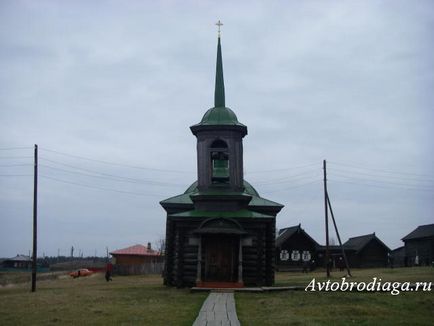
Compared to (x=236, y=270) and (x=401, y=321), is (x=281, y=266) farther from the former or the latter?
(x=401, y=321)

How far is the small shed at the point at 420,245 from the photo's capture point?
213 ft

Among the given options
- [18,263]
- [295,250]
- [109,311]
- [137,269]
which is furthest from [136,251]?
[109,311]

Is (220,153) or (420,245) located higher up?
(220,153)

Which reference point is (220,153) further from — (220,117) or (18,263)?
(18,263)

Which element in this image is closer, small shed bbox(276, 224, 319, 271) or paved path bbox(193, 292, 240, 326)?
paved path bbox(193, 292, 240, 326)

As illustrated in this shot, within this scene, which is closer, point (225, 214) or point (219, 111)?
point (225, 214)

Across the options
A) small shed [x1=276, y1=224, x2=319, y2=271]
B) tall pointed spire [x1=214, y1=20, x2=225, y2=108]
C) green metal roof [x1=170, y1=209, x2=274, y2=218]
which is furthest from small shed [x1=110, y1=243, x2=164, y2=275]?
green metal roof [x1=170, y1=209, x2=274, y2=218]

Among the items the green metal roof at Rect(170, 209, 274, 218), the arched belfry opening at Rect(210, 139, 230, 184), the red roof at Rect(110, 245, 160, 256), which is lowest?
the red roof at Rect(110, 245, 160, 256)

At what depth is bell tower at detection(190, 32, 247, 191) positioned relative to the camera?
29.8 meters

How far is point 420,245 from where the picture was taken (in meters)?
68.1

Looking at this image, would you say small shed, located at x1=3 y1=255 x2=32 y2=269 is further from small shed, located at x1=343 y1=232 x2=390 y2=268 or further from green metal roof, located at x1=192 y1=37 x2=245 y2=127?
green metal roof, located at x1=192 y1=37 x2=245 y2=127

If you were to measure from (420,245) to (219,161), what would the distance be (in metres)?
47.2

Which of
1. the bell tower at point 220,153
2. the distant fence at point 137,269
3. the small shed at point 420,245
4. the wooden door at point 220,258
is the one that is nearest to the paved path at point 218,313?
the wooden door at point 220,258

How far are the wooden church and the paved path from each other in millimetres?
6419
